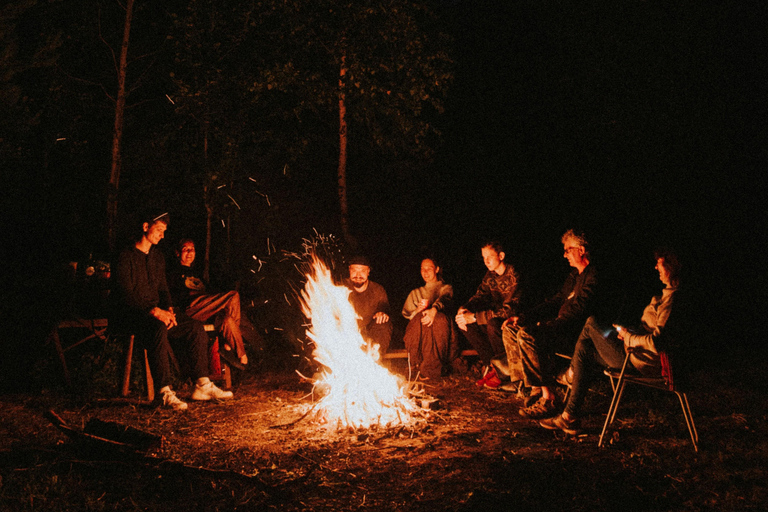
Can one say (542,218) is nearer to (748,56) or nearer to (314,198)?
(748,56)

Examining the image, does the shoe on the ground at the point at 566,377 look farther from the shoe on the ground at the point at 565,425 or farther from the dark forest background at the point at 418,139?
the dark forest background at the point at 418,139

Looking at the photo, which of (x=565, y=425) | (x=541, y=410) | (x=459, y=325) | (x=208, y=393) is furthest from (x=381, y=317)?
(x=565, y=425)

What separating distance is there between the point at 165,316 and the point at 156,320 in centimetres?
9

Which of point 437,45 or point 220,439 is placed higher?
point 437,45

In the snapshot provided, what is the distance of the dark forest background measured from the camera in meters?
7.66

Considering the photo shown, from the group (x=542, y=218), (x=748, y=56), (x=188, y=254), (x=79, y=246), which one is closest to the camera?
(x=188, y=254)

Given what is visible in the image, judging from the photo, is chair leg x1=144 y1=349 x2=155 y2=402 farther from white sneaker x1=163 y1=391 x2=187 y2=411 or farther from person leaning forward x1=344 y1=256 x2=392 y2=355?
person leaning forward x1=344 y1=256 x2=392 y2=355

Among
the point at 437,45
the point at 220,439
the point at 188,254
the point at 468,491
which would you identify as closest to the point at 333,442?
the point at 220,439

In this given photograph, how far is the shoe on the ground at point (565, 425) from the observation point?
4312 millimetres

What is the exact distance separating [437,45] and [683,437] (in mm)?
7246

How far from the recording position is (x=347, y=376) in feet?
16.5

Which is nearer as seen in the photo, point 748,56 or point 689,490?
point 689,490

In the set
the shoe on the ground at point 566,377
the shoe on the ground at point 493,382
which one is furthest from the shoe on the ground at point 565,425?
the shoe on the ground at point 493,382

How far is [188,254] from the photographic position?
20.7ft
